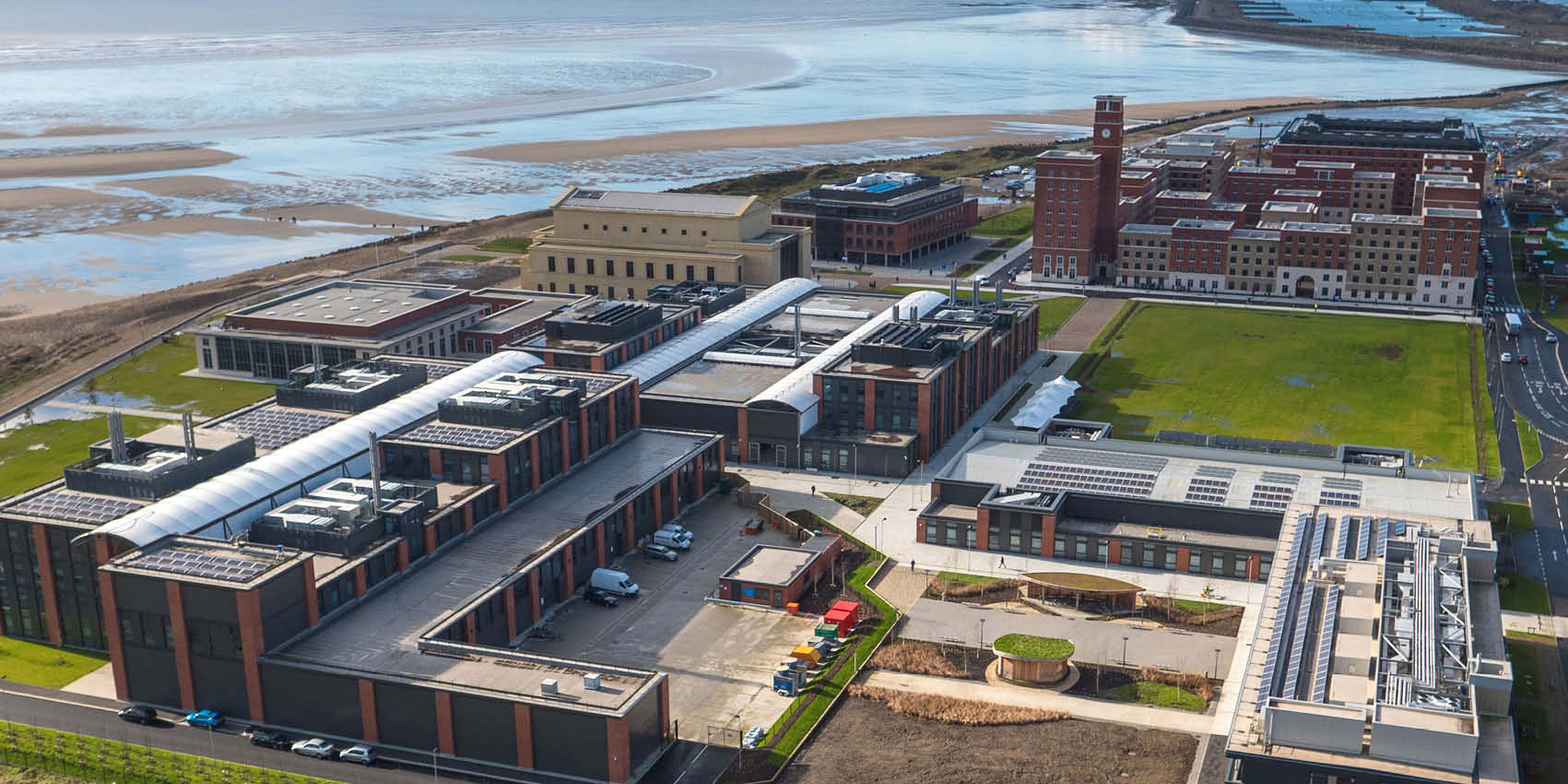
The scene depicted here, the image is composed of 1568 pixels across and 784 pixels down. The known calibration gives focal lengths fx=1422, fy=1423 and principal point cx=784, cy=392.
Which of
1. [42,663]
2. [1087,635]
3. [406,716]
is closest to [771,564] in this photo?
[1087,635]

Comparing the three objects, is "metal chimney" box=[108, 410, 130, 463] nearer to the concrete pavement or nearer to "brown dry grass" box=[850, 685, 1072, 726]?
"brown dry grass" box=[850, 685, 1072, 726]

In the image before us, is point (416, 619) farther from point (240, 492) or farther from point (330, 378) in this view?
point (330, 378)

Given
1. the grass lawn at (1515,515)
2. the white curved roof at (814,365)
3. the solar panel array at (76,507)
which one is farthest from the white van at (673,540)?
the grass lawn at (1515,515)

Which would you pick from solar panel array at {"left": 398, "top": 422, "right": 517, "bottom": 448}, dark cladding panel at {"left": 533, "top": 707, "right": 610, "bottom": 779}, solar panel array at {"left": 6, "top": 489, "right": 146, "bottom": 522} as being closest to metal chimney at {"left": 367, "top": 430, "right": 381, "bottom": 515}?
solar panel array at {"left": 398, "top": 422, "right": 517, "bottom": 448}

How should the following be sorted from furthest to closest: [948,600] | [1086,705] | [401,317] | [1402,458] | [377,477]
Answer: [401,317], [1402,458], [948,600], [377,477], [1086,705]

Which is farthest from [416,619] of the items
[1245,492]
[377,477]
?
[1245,492]
